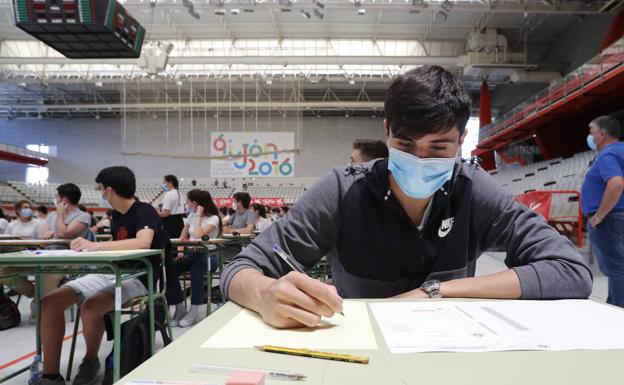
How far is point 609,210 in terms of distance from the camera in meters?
2.29

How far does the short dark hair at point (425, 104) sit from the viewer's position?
34.9 inches

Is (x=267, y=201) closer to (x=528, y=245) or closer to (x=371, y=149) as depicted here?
(x=371, y=149)

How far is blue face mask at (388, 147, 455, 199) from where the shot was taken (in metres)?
0.95

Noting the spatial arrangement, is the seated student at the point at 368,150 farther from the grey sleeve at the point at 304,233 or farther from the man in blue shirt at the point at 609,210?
the grey sleeve at the point at 304,233

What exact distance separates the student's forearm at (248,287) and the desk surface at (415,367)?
0.60 feet

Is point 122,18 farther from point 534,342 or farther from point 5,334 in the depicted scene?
point 534,342

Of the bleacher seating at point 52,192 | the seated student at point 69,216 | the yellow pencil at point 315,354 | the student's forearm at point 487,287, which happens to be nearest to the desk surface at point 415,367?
the yellow pencil at point 315,354

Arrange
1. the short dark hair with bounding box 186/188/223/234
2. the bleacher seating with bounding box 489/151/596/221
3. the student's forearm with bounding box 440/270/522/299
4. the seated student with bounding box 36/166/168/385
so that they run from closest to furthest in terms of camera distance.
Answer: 1. the student's forearm with bounding box 440/270/522/299
2. the seated student with bounding box 36/166/168/385
3. the short dark hair with bounding box 186/188/223/234
4. the bleacher seating with bounding box 489/151/596/221

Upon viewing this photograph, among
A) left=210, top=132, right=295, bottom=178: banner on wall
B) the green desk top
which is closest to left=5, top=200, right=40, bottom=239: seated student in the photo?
the green desk top

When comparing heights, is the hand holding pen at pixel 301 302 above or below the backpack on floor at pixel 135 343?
above

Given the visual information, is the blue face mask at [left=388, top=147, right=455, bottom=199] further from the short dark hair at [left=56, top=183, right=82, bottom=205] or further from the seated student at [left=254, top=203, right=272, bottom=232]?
the seated student at [left=254, top=203, right=272, bottom=232]

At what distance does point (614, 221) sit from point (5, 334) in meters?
4.06

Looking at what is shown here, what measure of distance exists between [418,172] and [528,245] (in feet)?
1.01

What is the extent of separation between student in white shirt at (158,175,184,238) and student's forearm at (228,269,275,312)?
4493mm
